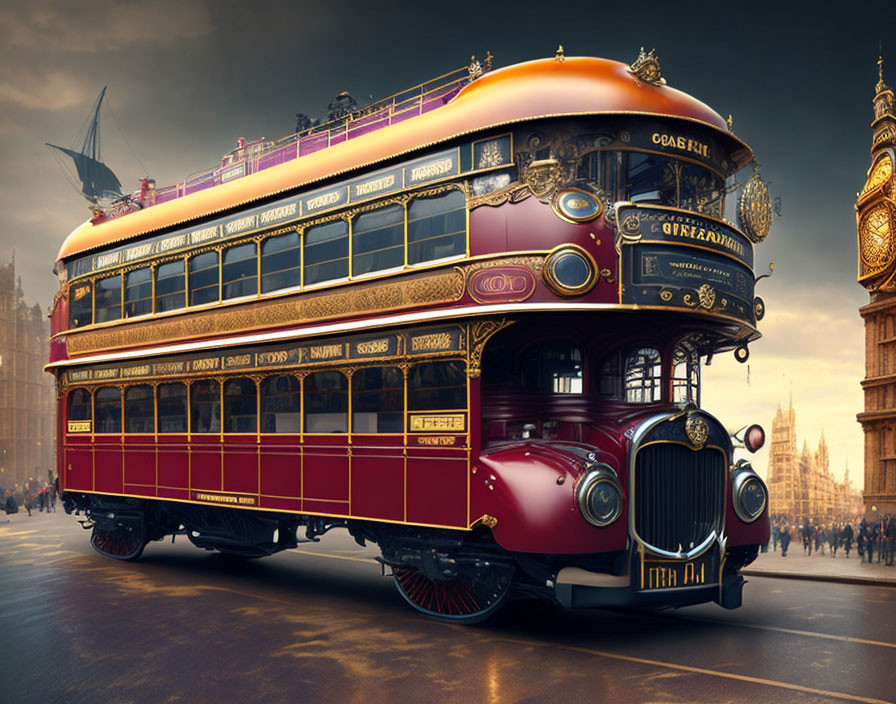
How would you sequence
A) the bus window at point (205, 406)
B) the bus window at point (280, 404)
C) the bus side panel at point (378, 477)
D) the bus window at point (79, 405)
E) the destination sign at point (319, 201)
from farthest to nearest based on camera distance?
the bus window at point (79, 405) < the bus window at point (205, 406) < the bus window at point (280, 404) < the bus side panel at point (378, 477) < the destination sign at point (319, 201)

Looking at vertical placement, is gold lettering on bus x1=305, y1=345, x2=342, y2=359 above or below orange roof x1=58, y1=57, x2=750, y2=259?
below

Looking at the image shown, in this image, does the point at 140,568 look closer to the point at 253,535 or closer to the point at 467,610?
the point at 253,535

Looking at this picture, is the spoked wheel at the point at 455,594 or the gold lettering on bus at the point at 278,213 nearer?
the spoked wheel at the point at 455,594

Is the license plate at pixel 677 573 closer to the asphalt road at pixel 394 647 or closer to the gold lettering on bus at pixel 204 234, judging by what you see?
the asphalt road at pixel 394 647

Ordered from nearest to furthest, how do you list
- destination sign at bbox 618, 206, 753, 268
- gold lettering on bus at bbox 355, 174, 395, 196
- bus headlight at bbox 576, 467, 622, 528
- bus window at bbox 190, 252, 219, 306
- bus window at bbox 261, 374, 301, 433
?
1. bus headlight at bbox 576, 467, 622, 528
2. destination sign at bbox 618, 206, 753, 268
3. gold lettering on bus at bbox 355, 174, 395, 196
4. bus window at bbox 261, 374, 301, 433
5. bus window at bbox 190, 252, 219, 306

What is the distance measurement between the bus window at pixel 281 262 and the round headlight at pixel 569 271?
431 cm

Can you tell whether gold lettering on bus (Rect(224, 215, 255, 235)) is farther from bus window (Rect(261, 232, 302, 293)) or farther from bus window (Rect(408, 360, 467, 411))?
bus window (Rect(408, 360, 467, 411))

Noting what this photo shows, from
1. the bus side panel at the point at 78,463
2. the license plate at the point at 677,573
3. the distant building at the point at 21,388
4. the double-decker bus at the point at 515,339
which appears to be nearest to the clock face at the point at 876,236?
the double-decker bus at the point at 515,339

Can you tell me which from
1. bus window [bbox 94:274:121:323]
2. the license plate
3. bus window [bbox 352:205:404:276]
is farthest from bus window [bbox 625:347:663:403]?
bus window [bbox 94:274:121:323]

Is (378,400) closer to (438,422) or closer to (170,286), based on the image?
(438,422)

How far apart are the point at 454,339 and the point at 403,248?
1.58 meters

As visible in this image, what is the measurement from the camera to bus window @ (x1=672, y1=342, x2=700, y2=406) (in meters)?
10.7

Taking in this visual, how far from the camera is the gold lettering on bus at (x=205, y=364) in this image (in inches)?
524

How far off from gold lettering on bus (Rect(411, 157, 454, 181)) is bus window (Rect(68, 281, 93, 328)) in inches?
355
